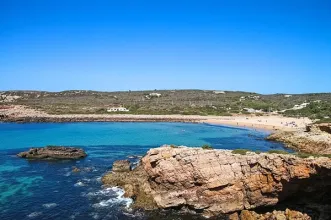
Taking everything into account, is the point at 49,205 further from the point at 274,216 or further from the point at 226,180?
the point at 274,216

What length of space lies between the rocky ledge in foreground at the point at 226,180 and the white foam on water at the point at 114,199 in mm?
1309

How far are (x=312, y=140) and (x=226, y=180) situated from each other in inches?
1457

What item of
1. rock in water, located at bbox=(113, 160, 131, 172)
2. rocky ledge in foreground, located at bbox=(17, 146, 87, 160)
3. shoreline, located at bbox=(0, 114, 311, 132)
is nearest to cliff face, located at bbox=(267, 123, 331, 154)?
rock in water, located at bbox=(113, 160, 131, 172)

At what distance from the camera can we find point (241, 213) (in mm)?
25609

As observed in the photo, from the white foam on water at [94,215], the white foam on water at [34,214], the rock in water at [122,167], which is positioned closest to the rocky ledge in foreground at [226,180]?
the white foam on water at [94,215]

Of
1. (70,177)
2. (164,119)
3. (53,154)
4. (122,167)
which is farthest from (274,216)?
(164,119)

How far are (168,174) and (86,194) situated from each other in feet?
34.2

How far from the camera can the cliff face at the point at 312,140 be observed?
51.9 m

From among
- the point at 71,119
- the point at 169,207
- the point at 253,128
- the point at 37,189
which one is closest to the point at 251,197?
the point at 169,207

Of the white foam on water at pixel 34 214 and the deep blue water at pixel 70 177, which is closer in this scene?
the white foam on water at pixel 34 214

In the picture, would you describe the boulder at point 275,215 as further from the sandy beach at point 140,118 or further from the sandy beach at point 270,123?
the sandy beach at point 140,118

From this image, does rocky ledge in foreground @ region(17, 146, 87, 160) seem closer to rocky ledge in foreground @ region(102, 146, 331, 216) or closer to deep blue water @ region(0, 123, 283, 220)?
deep blue water @ region(0, 123, 283, 220)

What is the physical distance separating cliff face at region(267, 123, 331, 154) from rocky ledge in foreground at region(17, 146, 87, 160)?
39422 mm

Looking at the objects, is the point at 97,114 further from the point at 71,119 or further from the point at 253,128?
the point at 253,128
